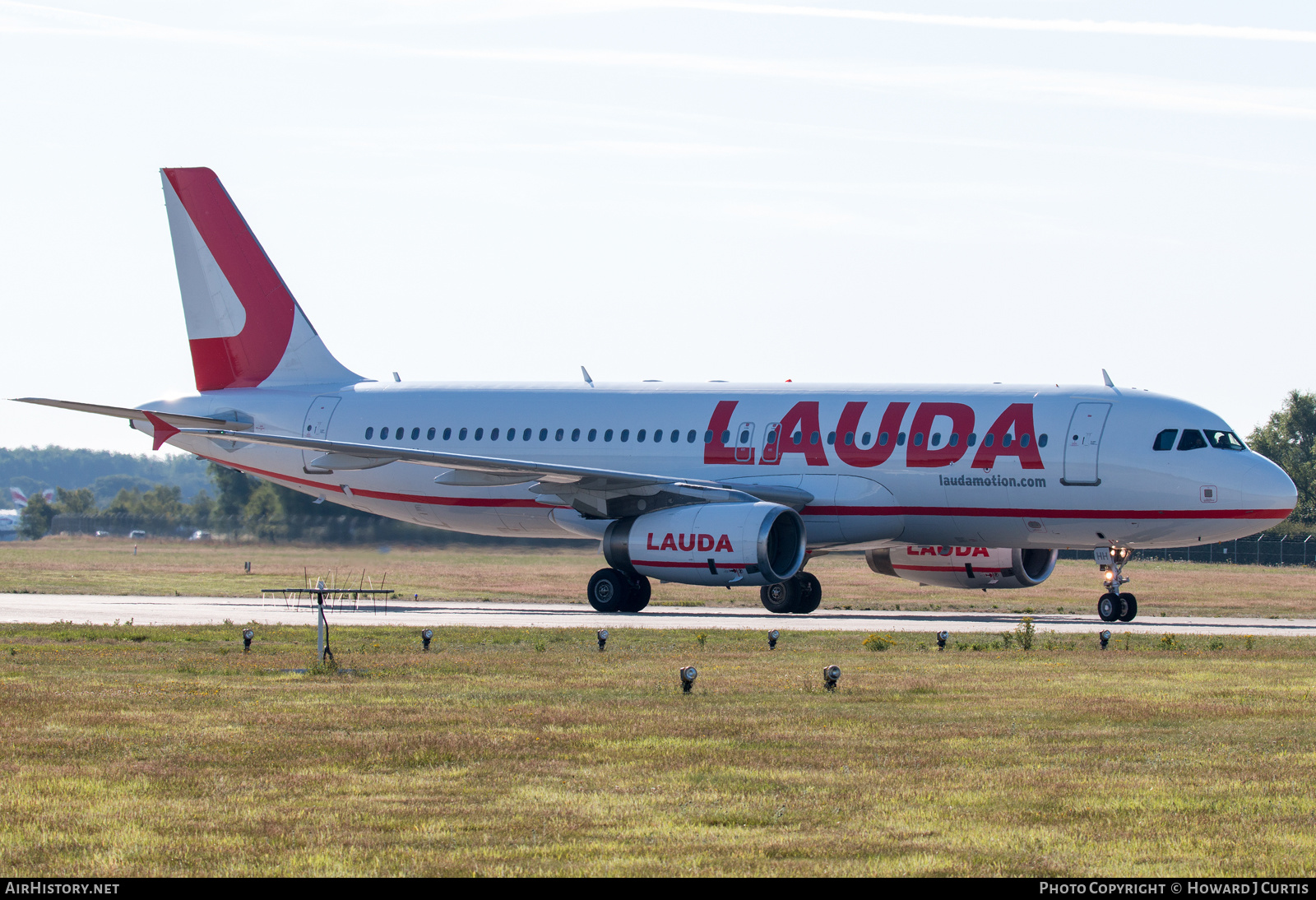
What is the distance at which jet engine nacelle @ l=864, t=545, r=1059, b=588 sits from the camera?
34375 millimetres

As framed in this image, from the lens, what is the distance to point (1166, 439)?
30.1 metres

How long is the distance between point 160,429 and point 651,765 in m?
26.1

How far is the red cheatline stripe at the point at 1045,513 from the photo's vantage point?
97.6ft

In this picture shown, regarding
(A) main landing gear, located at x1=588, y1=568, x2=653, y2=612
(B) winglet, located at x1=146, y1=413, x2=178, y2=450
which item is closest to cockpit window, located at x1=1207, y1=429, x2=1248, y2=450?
(A) main landing gear, located at x1=588, y1=568, x2=653, y2=612

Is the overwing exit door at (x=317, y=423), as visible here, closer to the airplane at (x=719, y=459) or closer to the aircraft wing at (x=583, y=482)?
the airplane at (x=719, y=459)

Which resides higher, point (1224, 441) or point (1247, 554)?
point (1224, 441)

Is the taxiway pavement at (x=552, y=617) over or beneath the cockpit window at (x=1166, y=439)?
beneath

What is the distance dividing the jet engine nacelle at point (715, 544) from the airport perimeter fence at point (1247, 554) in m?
31.8

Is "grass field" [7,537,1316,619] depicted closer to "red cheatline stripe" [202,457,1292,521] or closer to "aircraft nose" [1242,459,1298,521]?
"red cheatline stripe" [202,457,1292,521]

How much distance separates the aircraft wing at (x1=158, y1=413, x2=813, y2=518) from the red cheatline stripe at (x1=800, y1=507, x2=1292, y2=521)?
938 millimetres

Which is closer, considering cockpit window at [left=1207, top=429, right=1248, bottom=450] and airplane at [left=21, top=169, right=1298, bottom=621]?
airplane at [left=21, top=169, right=1298, bottom=621]

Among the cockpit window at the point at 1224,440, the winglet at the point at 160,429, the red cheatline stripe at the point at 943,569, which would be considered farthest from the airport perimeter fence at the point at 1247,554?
the winglet at the point at 160,429

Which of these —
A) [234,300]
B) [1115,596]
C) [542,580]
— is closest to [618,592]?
[1115,596]

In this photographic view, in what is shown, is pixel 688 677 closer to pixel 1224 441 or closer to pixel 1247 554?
pixel 1224 441
